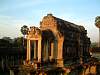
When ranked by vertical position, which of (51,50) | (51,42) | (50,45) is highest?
(51,42)

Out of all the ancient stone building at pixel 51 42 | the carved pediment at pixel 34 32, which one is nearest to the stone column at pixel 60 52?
the ancient stone building at pixel 51 42

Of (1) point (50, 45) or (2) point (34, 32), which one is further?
(1) point (50, 45)

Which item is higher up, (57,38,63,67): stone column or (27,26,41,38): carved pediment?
(27,26,41,38): carved pediment

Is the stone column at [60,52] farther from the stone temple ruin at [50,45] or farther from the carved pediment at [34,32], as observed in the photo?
the carved pediment at [34,32]

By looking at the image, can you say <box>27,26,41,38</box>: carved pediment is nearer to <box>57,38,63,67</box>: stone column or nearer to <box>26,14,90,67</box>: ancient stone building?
<box>26,14,90,67</box>: ancient stone building

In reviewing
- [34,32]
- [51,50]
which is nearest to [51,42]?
[51,50]

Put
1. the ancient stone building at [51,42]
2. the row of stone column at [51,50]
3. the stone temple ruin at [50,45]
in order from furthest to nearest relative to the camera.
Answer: the row of stone column at [51,50]
the ancient stone building at [51,42]
the stone temple ruin at [50,45]

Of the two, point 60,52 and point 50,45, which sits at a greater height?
point 50,45

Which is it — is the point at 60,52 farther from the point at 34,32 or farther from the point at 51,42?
the point at 34,32

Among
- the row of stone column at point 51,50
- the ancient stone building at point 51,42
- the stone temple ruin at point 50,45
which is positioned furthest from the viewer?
the row of stone column at point 51,50

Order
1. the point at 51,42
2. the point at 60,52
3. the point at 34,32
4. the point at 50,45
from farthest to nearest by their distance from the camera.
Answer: the point at 50,45, the point at 51,42, the point at 60,52, the point at 34,32

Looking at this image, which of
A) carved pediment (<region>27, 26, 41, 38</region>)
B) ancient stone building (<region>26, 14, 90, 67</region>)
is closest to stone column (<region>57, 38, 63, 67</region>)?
ancient stone building (<region>26, 14, 90, 67</region>)

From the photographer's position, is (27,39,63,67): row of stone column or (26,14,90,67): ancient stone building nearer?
(26,14,90,67): ancient stone building

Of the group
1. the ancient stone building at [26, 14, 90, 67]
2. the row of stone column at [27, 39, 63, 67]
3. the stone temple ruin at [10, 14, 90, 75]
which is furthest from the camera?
the row of stone column at [27, 39, 63, 67]
